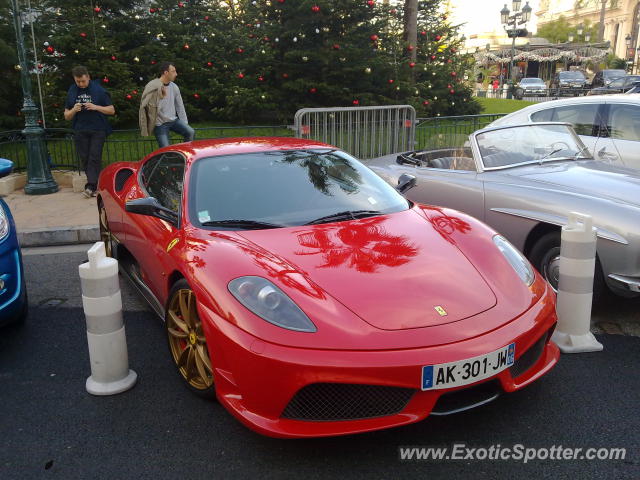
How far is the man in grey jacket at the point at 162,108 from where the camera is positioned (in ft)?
28.5

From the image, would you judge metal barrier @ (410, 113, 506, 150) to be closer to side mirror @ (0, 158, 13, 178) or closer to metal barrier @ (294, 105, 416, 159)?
metal barrier @ (294, 105, 416, 159)

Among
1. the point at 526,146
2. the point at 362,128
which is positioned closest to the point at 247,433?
the point at 526,146

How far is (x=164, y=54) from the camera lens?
1392 centimetres

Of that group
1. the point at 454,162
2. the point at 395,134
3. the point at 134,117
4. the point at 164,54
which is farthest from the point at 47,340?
the point at 164,54

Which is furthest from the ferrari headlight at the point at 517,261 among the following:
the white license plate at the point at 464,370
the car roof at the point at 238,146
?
the car roof at the point at 238,146

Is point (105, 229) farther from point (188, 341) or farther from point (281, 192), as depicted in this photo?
point (188, 341)

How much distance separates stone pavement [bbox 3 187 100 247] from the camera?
22.8 ft

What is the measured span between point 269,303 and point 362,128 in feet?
25.4

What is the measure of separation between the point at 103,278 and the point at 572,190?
347 centimetres

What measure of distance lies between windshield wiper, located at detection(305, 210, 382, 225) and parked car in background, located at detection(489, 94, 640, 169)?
312 centimetres

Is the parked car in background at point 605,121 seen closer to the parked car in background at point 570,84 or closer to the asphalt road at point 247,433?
the asphalt road at point 247,433

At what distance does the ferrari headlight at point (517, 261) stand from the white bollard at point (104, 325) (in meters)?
2.15

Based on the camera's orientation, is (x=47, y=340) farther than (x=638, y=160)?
No

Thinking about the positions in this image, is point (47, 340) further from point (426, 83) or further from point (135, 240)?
point (426, 83)
